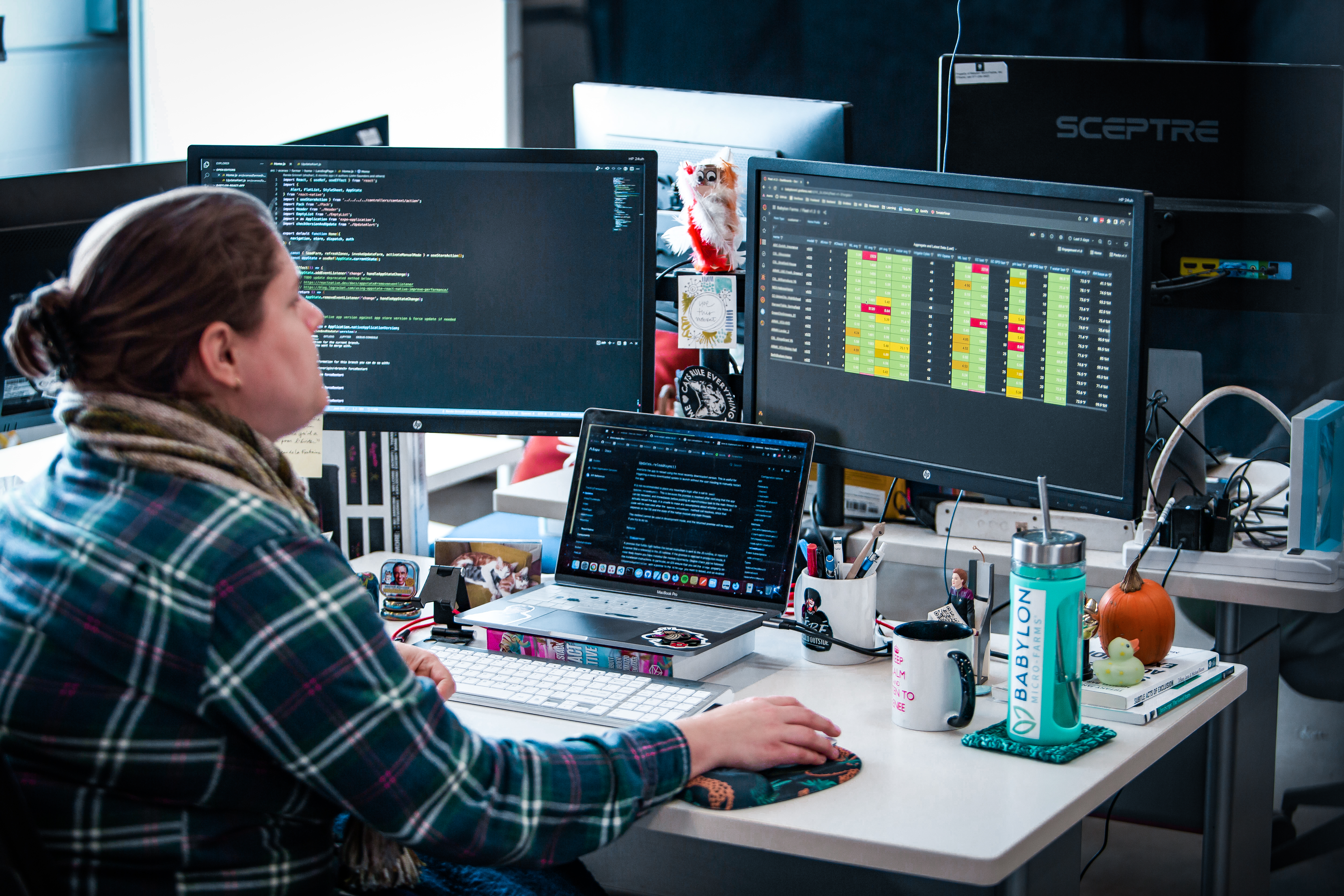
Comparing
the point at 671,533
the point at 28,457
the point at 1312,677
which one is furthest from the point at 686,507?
the point at 1312,677

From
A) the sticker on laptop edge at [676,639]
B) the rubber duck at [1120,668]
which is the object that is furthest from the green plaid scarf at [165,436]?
the rubber duck at [1120,668]

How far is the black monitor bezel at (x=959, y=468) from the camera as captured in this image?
56.0 inches

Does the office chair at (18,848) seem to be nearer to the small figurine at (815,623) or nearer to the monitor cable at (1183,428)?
the small figurine at (815,623)

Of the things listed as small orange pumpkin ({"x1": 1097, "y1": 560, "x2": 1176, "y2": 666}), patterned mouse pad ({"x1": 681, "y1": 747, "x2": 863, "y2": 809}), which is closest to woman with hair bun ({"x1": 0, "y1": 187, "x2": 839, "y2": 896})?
patterned mouse pad ({"x1": 681, "y1": 747, "x2": 863, "y2": 809})

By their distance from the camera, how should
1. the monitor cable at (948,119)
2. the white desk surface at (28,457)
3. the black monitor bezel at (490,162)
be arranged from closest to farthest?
the black monitor bezel at (490,162) < the white desk surface at (28,457) < the monitor cable at (948,119)

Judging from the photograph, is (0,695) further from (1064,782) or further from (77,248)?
(1064,782)

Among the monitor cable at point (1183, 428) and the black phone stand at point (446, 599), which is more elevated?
the monitor cable at point (1183, 428)

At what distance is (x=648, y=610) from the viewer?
156cm

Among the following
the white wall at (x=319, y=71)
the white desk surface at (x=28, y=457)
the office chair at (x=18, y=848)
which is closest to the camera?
the office chair at (x=18, y=848)

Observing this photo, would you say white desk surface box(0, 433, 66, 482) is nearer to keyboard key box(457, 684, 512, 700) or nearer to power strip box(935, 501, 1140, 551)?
keyboard key box(457, 684, 512, 700)

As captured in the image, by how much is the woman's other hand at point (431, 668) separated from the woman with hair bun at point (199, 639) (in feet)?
1.02

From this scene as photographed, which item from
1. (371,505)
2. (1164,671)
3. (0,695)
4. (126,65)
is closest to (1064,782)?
(1164,671)

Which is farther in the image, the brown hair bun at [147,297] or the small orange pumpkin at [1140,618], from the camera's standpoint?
the small orange pumpkin at [1140,618]

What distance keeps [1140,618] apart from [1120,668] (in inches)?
3.7
